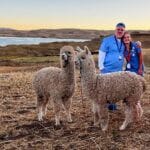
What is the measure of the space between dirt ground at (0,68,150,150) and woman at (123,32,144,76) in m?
1.01

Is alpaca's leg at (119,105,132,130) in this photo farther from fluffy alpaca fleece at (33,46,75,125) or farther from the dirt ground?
fluffy alpaca fleece at (33,46,75,125)

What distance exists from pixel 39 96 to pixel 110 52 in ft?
5.55

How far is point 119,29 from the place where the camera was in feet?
32.9

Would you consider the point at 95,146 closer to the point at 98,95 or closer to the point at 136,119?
the point at 98,95

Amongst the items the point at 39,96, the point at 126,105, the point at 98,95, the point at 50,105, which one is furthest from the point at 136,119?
the point at 50,105

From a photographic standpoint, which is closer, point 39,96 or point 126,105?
point 126,105

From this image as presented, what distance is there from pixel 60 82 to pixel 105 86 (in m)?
1.00

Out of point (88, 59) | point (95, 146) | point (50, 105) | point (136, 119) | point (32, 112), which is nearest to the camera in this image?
point (95, 146)

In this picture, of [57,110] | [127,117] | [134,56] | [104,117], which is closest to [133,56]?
[134,56]

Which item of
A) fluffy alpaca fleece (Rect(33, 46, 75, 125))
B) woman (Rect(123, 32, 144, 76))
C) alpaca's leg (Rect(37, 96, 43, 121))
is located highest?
woman (Rect(123, 32, 144, 76))

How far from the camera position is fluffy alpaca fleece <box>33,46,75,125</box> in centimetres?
931

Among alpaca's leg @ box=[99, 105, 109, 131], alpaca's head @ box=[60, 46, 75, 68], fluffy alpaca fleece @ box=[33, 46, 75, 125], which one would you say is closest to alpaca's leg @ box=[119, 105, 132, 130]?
alpaca's leg @ box=[99, 105, 109, 131]

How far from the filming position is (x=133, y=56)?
1026cm

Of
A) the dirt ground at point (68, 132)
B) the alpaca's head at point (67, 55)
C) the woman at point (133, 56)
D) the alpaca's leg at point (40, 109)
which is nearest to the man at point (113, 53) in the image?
the woman at point (133, 56)
